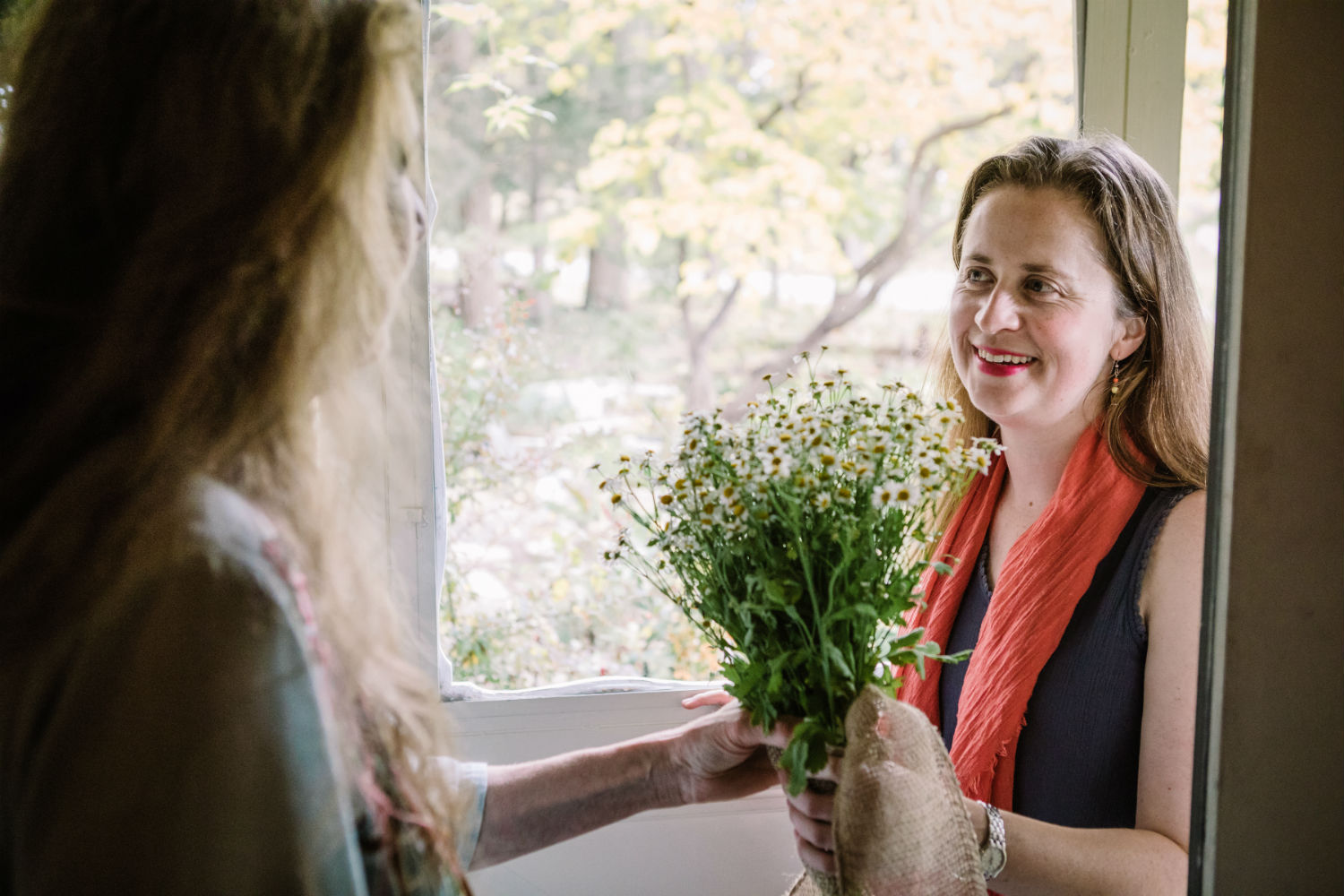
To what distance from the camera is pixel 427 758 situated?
82cm

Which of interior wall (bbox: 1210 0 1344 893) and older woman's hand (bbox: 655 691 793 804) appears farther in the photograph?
older woman's hand (bbox: 655 691 793 804)

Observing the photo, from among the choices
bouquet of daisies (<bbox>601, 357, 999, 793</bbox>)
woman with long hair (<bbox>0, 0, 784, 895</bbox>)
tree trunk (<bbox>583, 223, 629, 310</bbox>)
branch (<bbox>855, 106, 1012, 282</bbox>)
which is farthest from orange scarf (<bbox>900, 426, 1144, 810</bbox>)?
branch (<bbox>855, 106, 1012, 282</bbox>)

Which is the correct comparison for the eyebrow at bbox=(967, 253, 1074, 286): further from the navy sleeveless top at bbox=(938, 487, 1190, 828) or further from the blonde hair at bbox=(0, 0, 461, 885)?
the blonde hair at bbox=(0, 0, 461, 885)

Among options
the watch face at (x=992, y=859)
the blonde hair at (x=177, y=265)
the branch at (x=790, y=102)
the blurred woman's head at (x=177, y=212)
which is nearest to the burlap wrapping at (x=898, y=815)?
the watch face at (x=992, y=859)

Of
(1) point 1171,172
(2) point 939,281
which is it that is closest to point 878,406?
(1) point 1171,172

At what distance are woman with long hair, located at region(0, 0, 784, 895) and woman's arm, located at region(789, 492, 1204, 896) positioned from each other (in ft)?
1.69

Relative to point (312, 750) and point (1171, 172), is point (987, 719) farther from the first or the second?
point (1171, 172)

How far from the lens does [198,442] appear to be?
0.63 meters

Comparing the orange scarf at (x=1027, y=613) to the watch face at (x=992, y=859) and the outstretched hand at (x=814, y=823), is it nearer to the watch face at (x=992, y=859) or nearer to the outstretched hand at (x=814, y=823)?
the watch face at (x=992, y=859)

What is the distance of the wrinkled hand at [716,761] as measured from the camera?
1019mm

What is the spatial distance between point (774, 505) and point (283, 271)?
0.43 meters

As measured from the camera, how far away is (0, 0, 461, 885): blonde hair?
2.02 ft

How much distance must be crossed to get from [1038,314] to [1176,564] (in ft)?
1.16

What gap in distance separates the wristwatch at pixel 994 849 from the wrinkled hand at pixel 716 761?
0.78 feet
